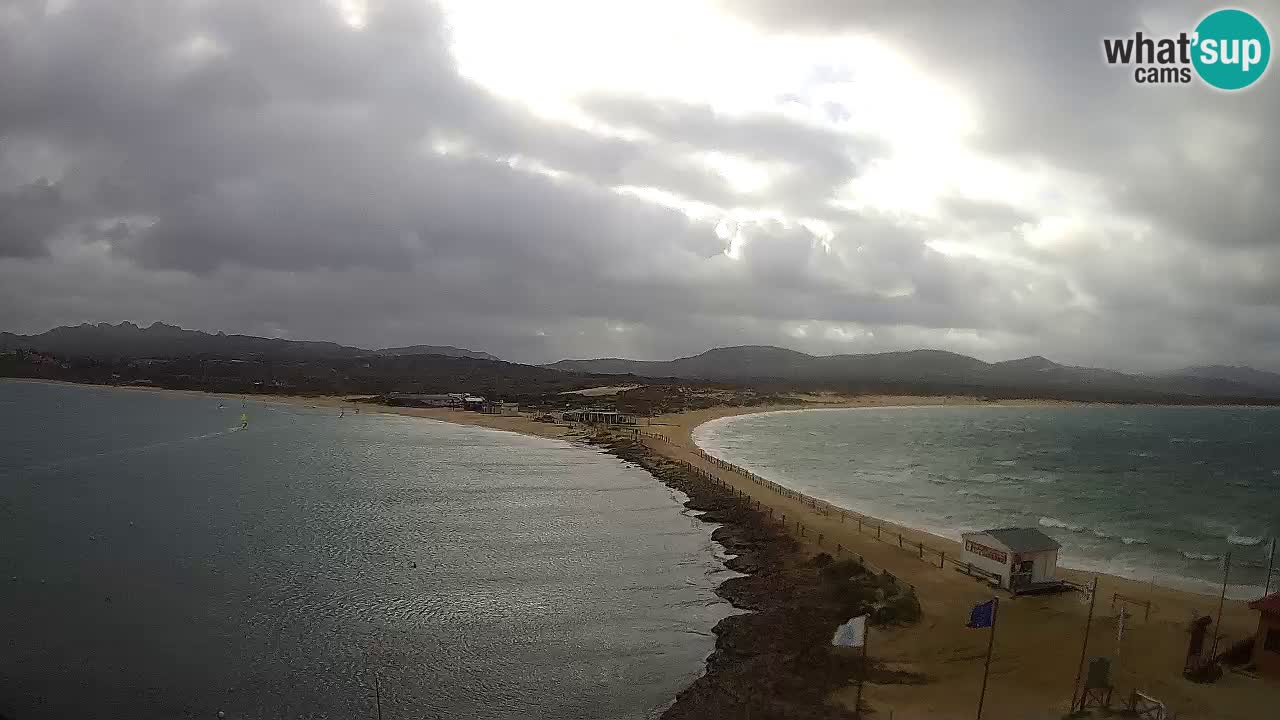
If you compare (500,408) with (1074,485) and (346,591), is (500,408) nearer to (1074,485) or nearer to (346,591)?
(1074,485)

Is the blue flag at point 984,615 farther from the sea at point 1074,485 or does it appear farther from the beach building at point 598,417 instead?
the beach building at point 598,417

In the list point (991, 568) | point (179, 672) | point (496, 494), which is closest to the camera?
point (179, 672)

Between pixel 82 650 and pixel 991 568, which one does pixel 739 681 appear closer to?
pixel 991 568

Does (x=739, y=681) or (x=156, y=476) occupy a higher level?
(x=739, y=681)

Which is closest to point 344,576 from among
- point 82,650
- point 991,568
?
point 82,650

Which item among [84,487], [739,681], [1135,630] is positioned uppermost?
[1135,630]

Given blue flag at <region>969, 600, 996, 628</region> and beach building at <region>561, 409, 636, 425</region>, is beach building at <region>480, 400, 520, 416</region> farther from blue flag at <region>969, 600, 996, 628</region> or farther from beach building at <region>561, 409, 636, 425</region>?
blue flag at <region>969, 600, 996, 628</region>
